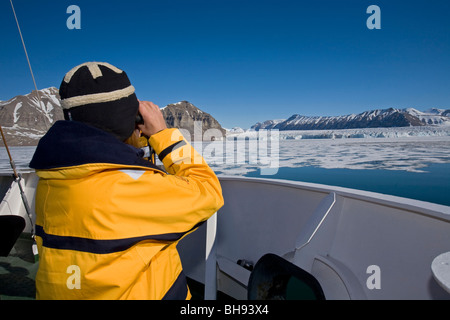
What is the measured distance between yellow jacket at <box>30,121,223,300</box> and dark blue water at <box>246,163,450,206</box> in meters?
7.53

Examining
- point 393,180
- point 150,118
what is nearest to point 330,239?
point 150,118

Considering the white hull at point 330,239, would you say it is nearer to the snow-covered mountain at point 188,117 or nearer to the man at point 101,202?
the man at point 101,202

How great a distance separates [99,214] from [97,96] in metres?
0.33

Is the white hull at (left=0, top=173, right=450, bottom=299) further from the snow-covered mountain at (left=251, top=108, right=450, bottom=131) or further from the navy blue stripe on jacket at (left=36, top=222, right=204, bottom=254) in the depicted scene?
the snow-covered mountain at (left=251, top=108, right=450, bottom=131)

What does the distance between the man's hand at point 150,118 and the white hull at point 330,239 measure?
1212mm

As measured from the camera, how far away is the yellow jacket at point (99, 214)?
65 centimetres

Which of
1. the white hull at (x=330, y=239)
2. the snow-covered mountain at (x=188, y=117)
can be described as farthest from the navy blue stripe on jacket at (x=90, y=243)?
the snow-covered mountain at (x=188, y=117)

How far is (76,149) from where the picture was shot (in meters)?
0.65

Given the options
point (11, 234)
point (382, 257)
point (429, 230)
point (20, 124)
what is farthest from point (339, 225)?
point (20, 124)

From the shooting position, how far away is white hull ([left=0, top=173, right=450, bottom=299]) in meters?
1.29

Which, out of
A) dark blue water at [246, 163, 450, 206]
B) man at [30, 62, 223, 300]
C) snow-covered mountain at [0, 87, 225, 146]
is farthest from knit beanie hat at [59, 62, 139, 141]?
snow-covered mountain at [0, 87, 225, 146]

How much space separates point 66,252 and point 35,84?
2.80m

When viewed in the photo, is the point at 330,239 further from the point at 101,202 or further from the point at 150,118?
the point at 101,202
